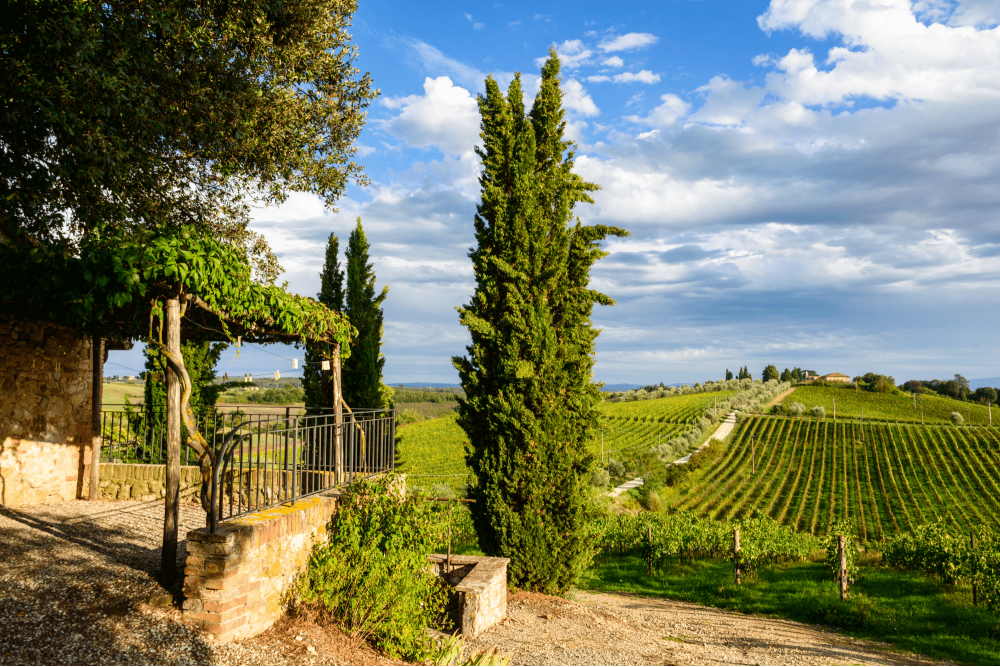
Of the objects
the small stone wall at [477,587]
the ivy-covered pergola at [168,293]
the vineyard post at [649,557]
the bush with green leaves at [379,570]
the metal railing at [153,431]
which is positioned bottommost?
the vineyard post at [649,557]

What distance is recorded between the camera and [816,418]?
6209 centimetres

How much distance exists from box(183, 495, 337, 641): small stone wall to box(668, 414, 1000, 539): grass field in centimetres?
3424

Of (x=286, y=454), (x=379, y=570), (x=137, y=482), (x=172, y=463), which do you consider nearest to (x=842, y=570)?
(x=379, y=570)

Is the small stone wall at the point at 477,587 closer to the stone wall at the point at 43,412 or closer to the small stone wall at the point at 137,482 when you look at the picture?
the small stone wall at the point at 137,482

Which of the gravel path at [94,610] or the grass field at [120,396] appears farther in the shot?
the grass field at [120,396]

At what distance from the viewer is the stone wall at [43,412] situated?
795 cm

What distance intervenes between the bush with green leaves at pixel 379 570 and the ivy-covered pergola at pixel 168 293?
143cm

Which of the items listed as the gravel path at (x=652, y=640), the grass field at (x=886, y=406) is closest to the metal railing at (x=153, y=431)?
the gravel path at (x=652, y=640)

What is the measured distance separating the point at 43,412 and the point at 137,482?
1.86 meters

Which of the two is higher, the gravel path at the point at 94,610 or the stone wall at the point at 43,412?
the stone wall at the point at 43,412

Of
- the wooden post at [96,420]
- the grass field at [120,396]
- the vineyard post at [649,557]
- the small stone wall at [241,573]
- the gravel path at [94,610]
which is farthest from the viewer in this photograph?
the vineyard post at [649,557]

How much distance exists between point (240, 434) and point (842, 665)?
341 inches

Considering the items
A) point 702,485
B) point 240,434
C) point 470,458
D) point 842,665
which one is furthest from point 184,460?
point 702,485

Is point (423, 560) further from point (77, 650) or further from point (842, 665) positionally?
point (842, 665)
